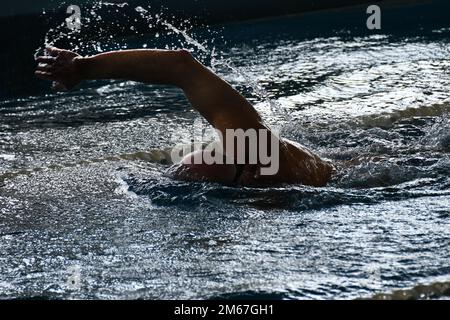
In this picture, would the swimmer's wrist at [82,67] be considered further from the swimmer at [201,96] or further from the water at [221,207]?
the water at [221,207]

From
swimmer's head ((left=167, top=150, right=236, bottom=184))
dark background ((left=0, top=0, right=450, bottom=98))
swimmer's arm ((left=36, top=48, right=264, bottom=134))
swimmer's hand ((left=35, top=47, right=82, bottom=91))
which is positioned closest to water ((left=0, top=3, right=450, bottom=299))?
swimmer's head ((left=167, top=150, right=236, bottom=184))

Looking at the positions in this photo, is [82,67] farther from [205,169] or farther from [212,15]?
[212,15]

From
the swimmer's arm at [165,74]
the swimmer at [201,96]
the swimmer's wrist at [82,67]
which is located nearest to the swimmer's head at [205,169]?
the swimmer at [201,96]

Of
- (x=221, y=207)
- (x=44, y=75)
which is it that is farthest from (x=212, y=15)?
(x=44, y=75)

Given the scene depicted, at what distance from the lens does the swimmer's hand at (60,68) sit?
8.13 ft

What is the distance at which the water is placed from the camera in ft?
6.91

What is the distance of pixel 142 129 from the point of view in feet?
13.6

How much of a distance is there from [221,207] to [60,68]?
672mm

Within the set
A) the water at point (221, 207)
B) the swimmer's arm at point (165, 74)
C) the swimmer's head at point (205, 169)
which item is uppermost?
the swimmer's arm at point (165, 74)

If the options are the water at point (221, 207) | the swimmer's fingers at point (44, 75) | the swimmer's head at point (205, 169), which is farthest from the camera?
the swimmer's head at point (205, 169)

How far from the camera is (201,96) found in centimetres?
266

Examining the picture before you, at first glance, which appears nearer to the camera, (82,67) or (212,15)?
(82,67)

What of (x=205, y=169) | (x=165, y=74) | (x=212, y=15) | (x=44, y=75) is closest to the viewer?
(x=44, y=75)

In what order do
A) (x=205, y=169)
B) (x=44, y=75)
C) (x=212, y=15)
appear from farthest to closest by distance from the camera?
(x=212, y=15) < (x=205, y=169) < (x=44, y=75)
